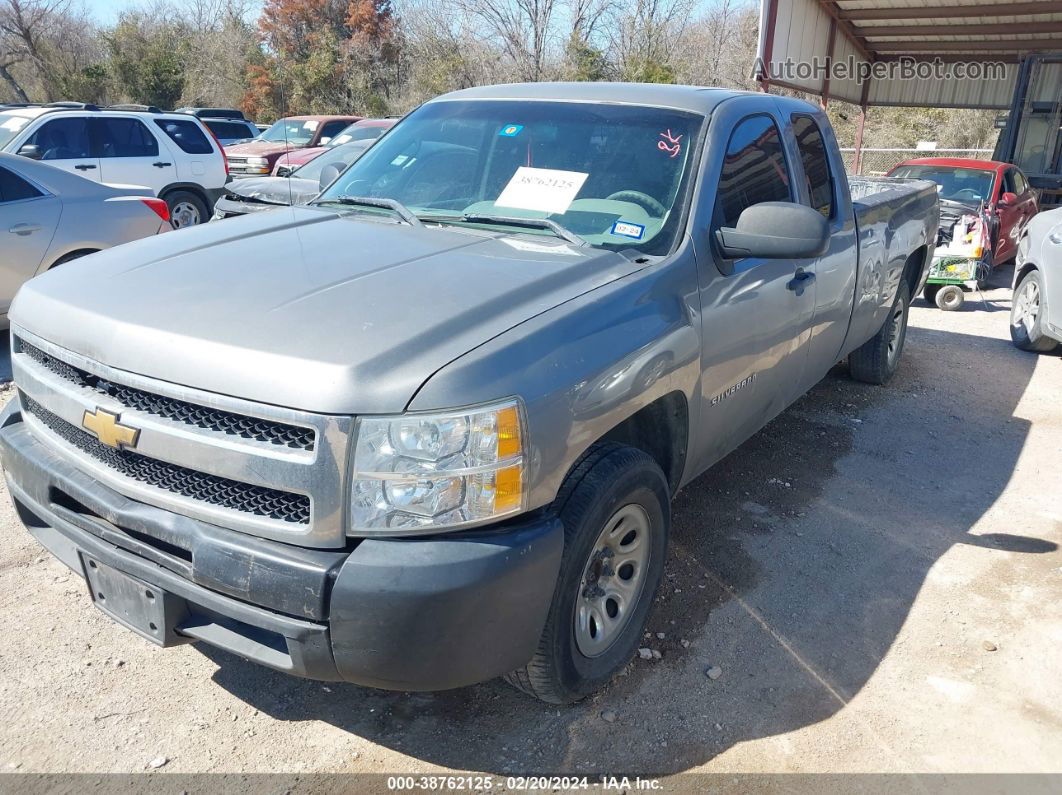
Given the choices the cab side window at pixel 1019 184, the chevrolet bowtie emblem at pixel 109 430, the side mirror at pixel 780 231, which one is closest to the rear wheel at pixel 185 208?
the chevrolet bowtie emblem at pixel 109 430

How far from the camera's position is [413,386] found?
7.09ft

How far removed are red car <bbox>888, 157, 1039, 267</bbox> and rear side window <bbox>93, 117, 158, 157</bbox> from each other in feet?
32.9

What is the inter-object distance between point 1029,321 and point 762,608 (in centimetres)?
580

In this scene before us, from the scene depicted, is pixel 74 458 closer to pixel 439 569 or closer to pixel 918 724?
pixel 439 569

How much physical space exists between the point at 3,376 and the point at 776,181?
5394mm

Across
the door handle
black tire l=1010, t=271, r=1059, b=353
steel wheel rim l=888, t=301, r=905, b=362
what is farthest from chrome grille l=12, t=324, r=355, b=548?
black tire l=1010, t=271, r=1059, b=353

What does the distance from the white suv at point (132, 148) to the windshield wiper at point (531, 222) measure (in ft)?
27.6

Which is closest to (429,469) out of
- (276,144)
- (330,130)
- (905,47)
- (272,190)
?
(272,190)

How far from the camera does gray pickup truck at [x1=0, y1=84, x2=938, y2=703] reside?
2.17 m

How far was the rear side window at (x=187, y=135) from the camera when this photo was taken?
11.7 meters

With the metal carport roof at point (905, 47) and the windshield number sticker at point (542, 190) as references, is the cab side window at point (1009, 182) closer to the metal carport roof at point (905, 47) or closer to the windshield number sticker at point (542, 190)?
the metal carport roof at point (905, 47)

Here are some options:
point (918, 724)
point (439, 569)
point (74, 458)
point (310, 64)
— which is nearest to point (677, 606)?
point (918, 724)

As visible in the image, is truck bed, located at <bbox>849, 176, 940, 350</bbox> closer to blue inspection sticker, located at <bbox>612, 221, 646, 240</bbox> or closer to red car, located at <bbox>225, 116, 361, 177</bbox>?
blue inspection sticker, located at <bbox>612, 221, 646, 240</bbox>

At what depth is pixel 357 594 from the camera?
2.13 metres
